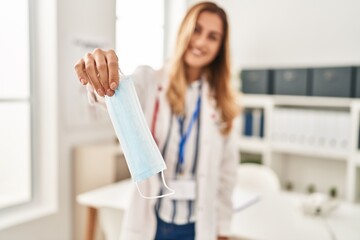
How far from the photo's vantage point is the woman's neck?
31.7 inches

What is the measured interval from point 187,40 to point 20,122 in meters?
0.33

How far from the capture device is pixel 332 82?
1.64 m

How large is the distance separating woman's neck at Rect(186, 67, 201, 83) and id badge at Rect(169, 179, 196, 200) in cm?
23

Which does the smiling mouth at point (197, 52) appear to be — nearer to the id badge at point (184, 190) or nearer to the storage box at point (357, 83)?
the id badge at point (184, 190)

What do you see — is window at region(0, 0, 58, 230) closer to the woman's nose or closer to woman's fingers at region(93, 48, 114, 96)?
woman's fingers at region(93, 48, 114, 96)

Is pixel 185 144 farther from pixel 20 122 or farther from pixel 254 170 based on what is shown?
pixel 254 170

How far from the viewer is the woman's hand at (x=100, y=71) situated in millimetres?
319

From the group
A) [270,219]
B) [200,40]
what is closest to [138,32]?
[200,40]

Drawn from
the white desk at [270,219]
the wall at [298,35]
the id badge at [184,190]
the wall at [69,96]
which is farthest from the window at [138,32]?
the wall at [298,35]

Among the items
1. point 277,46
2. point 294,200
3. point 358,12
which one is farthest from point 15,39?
point 277,46

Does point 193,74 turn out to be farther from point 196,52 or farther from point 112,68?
point 112,68

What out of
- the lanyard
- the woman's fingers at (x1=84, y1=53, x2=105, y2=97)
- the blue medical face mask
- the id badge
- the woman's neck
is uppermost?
the woman's neck

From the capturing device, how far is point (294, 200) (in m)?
1.34

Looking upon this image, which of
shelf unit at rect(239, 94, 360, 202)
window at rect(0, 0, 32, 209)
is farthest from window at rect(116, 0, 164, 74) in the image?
shelf unit at rect(239, 94, 360, 202)
